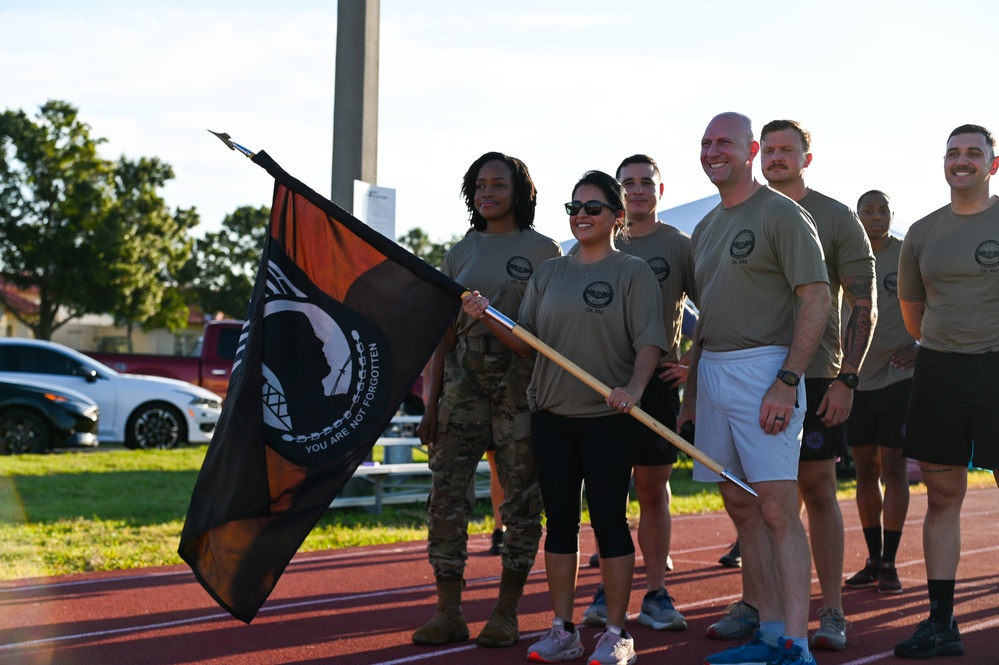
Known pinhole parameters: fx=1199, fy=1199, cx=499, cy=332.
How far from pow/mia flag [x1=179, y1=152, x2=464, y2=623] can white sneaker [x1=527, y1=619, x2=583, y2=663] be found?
4.21ft

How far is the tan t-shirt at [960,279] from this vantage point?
6.07 meters

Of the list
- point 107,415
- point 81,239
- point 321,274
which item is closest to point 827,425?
point 321,274

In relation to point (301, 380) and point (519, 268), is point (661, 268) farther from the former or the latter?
point (301, 380)

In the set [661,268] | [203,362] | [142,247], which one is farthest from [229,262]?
[661,268]

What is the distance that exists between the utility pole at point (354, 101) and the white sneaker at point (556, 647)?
17.3ft

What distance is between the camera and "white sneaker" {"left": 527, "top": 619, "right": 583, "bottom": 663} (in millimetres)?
5762

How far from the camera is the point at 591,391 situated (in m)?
5.74

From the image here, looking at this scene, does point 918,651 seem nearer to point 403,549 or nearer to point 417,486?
point 403,549

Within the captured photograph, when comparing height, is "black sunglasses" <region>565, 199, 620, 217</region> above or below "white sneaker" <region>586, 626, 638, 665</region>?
above

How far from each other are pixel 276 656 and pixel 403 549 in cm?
437

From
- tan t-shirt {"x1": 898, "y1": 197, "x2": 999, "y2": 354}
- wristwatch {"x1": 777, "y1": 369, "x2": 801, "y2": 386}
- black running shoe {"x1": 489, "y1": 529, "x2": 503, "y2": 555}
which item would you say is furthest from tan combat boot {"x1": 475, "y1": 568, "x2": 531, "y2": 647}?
black running shoe {"x1": 489, "y1": 529, "x2": 503, "y2": 555}

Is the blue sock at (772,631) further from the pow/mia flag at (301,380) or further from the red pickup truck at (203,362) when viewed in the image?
the red pickup truck at (203,362)

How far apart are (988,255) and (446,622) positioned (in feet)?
11.0

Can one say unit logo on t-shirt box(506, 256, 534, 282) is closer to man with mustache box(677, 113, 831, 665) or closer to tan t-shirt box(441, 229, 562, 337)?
tan t-shirt box(441, 229, 562, 337)
